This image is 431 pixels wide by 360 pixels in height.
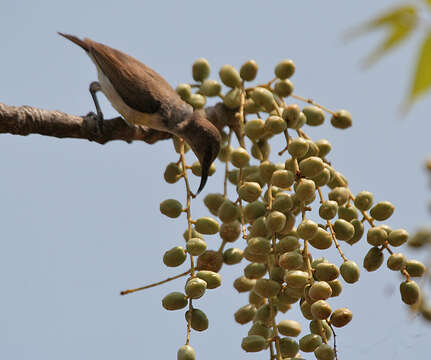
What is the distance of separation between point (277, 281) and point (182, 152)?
92 cm

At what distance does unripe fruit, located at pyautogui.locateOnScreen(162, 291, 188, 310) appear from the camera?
2076 millimetres

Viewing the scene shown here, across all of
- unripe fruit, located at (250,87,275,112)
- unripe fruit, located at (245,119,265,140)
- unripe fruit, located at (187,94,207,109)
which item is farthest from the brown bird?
unripe fruit, located at (245,119,265,140)

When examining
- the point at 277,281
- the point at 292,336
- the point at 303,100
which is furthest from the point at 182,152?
the point at 292,336

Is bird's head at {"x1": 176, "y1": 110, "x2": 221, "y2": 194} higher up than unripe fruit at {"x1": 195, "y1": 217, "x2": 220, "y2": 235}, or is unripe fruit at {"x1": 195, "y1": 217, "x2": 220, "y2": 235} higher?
bird's head at {"x1": 176, "y1": 110, "x2": 221, "y2": 194}

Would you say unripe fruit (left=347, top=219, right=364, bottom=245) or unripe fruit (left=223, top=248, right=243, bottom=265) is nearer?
unripe fruit (left=347, top=219, right=364, bottom=245)

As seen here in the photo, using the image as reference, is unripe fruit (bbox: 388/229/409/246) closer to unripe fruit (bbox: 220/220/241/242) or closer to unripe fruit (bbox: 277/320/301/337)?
unripe fruit (bbox: 277/320/301/337)

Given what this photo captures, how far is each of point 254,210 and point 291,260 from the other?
0.98 ft

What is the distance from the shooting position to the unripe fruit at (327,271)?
1992 mm

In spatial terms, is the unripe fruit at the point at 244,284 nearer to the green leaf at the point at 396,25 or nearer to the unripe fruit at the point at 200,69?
the unripe fruit at the point at 200,69

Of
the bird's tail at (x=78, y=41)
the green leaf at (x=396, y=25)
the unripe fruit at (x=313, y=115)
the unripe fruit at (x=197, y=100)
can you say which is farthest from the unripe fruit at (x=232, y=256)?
the bird's tail at (x=78, y=41)

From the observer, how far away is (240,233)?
2.42 m

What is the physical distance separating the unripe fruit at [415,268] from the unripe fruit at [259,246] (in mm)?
524

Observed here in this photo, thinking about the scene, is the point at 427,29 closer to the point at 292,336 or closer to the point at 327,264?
the point at 327,264

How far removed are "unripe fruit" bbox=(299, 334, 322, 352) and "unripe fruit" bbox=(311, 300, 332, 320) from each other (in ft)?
0.29
